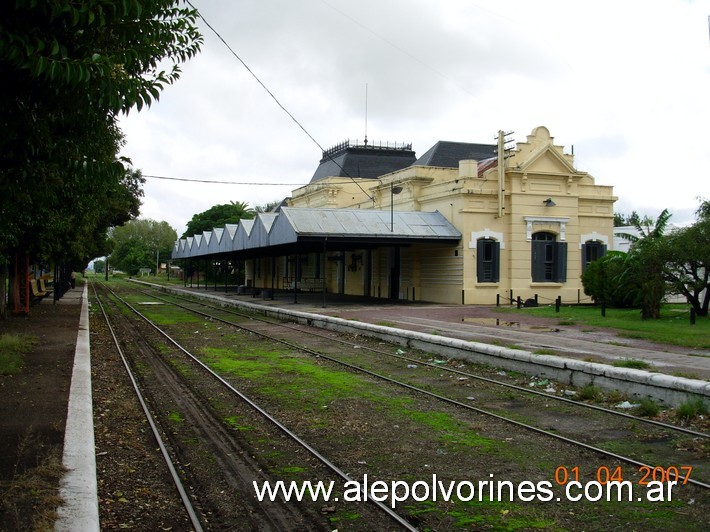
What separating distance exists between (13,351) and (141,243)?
134111 mm

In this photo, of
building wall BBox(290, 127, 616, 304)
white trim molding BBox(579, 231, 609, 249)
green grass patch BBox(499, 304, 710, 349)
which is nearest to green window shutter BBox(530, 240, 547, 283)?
building wall BBox(290, 127, 616, 304)

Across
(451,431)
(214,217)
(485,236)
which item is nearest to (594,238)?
(485,236)

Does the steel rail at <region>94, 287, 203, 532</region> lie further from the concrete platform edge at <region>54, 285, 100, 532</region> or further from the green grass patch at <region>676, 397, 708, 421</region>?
the green grass patch at <region>676, 397, 708, 421</region>

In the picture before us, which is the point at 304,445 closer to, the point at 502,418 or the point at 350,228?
the point at 502,418

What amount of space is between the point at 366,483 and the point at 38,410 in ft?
16.4

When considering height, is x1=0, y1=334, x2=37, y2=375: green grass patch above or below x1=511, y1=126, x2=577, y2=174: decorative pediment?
below

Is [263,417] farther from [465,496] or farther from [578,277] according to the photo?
[578,277]

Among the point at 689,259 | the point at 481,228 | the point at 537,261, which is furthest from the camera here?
the point at 537,261

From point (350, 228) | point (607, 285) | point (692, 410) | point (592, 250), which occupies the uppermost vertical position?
point (350, 228)

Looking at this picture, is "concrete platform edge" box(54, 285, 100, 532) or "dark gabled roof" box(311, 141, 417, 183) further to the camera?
"dark gabled roof" box(311, 141, 417, 183)

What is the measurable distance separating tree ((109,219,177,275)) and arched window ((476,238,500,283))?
10788cm

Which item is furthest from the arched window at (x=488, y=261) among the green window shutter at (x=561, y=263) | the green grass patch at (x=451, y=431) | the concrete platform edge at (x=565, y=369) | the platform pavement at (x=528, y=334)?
the green grass patch at (x=451, y=431)

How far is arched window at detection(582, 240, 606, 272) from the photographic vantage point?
1382 inches

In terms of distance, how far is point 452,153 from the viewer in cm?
4147
